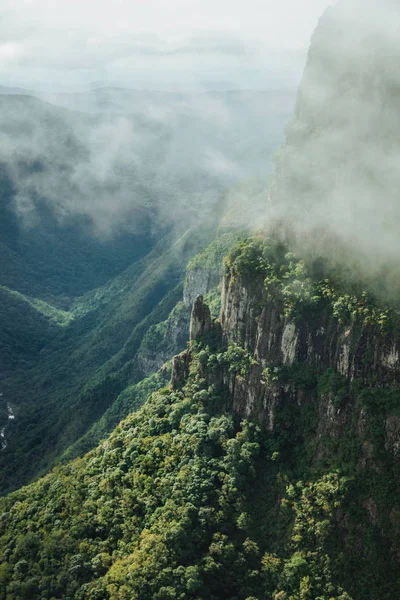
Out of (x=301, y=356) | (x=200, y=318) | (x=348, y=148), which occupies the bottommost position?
(x=301, y=356)

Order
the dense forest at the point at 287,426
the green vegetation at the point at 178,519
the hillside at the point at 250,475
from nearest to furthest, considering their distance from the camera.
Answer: the hillside at the point at 250,475, the dense forest at the point at 287,426, the green vegetation at the point at 178,519

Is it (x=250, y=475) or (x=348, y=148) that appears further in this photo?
(x=348, y=148)

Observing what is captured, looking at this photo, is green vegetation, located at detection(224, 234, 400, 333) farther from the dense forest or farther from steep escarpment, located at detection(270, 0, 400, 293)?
steep escarpment, located at detection(270, 0, 400, 293)

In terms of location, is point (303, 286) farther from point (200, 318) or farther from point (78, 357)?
point (78, 357)

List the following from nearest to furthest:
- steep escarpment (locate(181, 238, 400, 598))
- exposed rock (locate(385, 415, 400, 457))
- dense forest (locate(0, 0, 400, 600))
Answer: exposed rock (locate(385, 415, 400, 457)) < steep escarpment (locate(181, 238, 400, 598)) < dense forest (locate(0, 0, 400, 600))

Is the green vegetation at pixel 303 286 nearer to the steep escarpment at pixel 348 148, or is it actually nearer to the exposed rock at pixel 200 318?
the steep escarpment at pixel 348 148

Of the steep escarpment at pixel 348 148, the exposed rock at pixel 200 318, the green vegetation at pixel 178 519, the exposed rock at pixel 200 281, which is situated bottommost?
the green vegetation at pixel 178 519

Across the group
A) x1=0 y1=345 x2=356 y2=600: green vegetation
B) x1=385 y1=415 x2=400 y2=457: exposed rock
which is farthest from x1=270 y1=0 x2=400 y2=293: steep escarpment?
x1=0 y1=345 x2=356 y2=600: green vegetation

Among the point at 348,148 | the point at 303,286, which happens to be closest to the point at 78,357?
the point at 303,286

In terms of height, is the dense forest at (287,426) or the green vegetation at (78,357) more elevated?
the green vegetation at (78,357)

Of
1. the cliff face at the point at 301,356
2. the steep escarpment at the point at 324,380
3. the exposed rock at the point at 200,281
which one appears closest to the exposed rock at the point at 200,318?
the cliff face at the point at 301,356

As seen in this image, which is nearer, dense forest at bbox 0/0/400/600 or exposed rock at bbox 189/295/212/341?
dense forest at bbox 0/0/400/600

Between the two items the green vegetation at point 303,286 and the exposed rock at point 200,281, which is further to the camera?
the exposed rock at point 200,281
